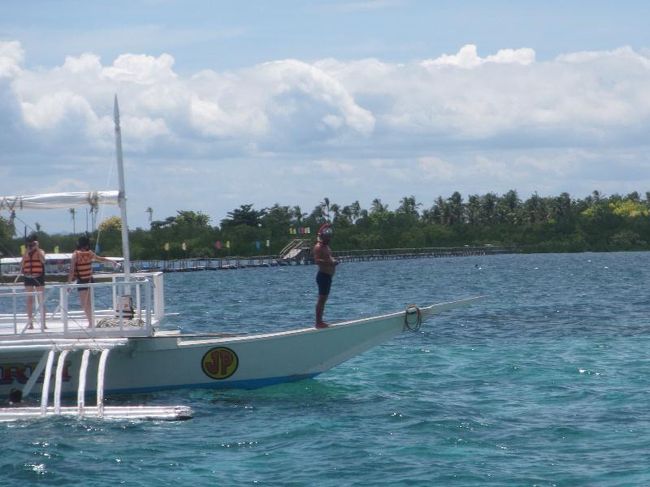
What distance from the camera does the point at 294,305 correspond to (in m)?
52.5

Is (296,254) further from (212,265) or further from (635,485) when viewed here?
(635,485)

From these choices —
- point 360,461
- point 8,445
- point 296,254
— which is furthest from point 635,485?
point 296,254

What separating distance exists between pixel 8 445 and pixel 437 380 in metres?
9.70

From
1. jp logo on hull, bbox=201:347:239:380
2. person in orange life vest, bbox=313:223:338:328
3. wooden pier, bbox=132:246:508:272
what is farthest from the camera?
wooden pier, bbox=132:246:508:272

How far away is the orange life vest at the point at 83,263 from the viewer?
2055cm

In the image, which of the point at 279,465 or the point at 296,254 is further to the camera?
the point at 296,254

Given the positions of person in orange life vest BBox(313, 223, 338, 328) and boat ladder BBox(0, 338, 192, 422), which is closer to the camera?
boat ladder BBox(0, 338, 192, 422)

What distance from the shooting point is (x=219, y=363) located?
20266mm

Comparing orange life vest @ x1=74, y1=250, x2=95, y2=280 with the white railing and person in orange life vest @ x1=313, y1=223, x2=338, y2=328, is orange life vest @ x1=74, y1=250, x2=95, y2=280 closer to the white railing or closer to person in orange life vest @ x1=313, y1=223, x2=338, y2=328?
the white railing

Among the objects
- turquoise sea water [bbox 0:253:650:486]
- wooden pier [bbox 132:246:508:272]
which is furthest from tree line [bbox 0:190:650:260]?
turquoise sea water [bbox 0:253:650:486]

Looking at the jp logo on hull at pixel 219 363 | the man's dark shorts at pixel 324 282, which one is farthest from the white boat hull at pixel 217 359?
the man's dark shorts at pixel 324 282

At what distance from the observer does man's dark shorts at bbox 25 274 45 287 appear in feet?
66.7

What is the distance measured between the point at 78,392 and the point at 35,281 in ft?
9.29

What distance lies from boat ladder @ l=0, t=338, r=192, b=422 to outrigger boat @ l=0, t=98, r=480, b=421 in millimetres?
106
